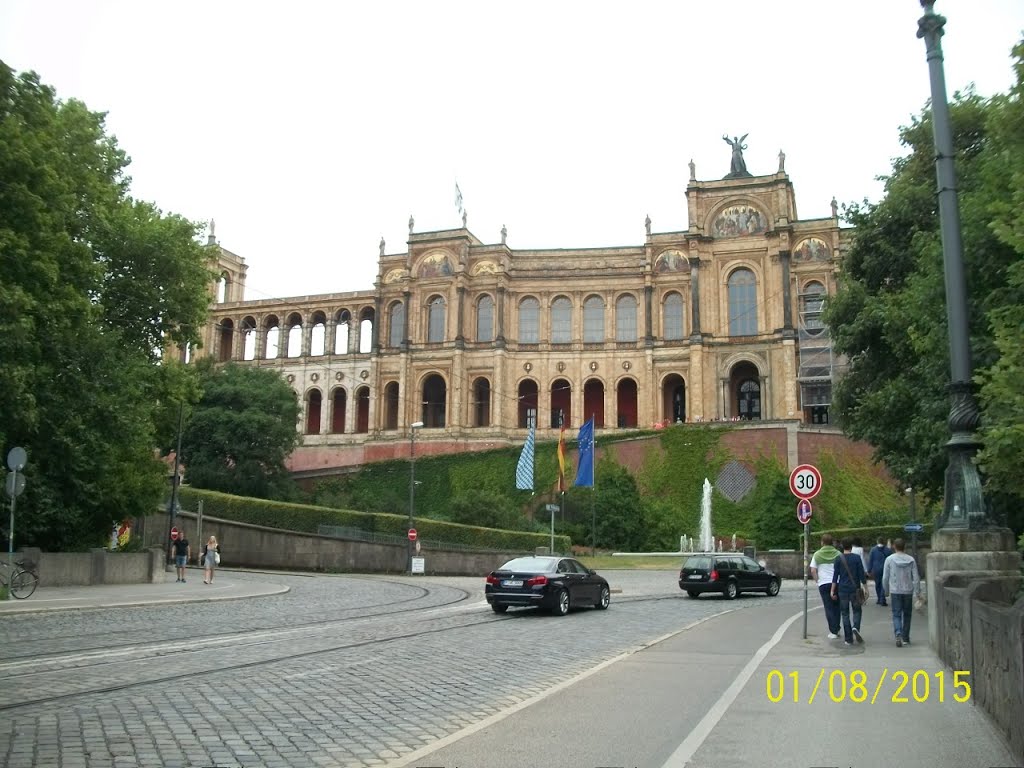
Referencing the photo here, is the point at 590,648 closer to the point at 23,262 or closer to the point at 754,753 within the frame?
the point at 754,753

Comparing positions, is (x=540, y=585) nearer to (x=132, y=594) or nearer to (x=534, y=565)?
(x=534, y=565)

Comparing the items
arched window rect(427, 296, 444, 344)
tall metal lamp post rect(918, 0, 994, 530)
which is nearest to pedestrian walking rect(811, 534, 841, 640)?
tall metal lamp post rect(918, 0, 994, 530)

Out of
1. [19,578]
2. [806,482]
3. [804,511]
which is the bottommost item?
[19,578]

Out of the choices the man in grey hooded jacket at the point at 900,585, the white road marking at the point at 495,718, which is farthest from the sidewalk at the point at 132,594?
the man in grey hooded jacket at the point at 900,585

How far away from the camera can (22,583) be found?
21078mm

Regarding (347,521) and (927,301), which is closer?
(927,301)

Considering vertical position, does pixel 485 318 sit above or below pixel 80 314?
above

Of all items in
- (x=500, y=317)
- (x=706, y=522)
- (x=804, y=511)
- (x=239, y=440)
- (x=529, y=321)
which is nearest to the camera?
(x=804, y=511)

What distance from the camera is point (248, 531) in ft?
144

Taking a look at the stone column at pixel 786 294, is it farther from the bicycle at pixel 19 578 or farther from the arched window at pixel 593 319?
the bicycle at pixel 19 578

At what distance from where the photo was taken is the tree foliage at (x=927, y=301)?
39.4ft

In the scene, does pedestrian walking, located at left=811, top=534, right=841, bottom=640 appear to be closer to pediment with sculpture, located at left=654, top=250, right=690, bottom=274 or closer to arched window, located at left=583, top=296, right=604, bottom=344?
pediment with sculpture, located at left=654, top=250, right=690, bottom=274
